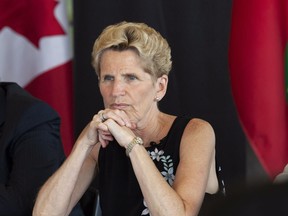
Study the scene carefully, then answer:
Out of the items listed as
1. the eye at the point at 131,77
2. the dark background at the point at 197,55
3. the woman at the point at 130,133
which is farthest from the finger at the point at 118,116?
the dark background at the point at 197,55

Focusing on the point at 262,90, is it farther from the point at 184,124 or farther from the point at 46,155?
the point at 46,155

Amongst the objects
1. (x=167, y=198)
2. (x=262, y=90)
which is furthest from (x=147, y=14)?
(x=167, y=198)

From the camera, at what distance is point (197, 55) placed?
2918 millimetres

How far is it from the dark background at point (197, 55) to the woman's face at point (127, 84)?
100cm

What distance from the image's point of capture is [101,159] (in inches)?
81.6

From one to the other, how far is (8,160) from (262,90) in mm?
1295

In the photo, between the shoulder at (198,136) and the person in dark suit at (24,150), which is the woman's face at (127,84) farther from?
the person in dark suit at (24,150)

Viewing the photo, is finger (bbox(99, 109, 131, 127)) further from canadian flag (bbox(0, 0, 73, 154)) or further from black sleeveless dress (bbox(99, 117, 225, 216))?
canadian flag (bbox(0, 0, 73, 154))

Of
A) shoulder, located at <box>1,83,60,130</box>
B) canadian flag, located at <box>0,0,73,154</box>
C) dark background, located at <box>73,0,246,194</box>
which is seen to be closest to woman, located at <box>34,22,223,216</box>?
shoulder, located at <box>1,83,60,130</box>

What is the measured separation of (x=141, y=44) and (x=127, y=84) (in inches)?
5.4

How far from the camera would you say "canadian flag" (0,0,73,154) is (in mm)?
3098

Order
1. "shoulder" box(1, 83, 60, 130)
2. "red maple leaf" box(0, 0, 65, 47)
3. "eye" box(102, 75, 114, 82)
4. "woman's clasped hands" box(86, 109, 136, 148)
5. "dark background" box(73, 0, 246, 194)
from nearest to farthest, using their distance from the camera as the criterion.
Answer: "woman's clasped hands" box(86, 109, 136, 148), "eye" box(102, 75, 114, 82), "shoulder" box(1, 83, 60, 130), "dark background" box(73, 0, 246, 194), "red maple leaf" box(0, 0, 65, 47)

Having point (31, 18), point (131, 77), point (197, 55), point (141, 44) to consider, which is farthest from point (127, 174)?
point (31, 18)

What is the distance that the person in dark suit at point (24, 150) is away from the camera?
6.37 ft
